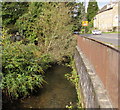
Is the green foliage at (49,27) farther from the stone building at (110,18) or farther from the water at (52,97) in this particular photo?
the stone building at (110,18)

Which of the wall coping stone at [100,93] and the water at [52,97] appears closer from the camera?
the wall coping stone at [100,93]

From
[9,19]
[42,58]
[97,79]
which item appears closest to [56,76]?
[42,58]

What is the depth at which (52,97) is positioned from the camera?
8180 millimetres

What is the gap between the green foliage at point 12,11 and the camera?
16.4 m

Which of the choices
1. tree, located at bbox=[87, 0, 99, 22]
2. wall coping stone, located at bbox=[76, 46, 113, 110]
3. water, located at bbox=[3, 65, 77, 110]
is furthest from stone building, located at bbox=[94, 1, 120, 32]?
wall coping stone, located at bbox=[76, 46, 113, 110]

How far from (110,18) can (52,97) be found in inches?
1840

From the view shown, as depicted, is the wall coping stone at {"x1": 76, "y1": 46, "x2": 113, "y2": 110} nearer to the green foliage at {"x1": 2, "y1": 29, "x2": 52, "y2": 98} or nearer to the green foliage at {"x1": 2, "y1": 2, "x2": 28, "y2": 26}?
the green foliage at {"x1": 2, "y1": 29, "x2": 52, "y2": 98}

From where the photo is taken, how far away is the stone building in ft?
147

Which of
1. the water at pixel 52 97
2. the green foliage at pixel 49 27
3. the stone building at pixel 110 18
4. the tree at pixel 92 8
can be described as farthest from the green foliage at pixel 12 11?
the tree at pixel 92 8

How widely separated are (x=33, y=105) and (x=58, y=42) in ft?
28.4

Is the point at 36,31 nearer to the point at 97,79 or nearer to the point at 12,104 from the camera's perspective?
the point at 12,104

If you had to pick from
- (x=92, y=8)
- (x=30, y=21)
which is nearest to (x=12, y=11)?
(x=30, y=21)

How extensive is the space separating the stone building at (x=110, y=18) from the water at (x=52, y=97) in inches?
1423

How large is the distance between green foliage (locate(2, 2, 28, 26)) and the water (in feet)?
29.3
